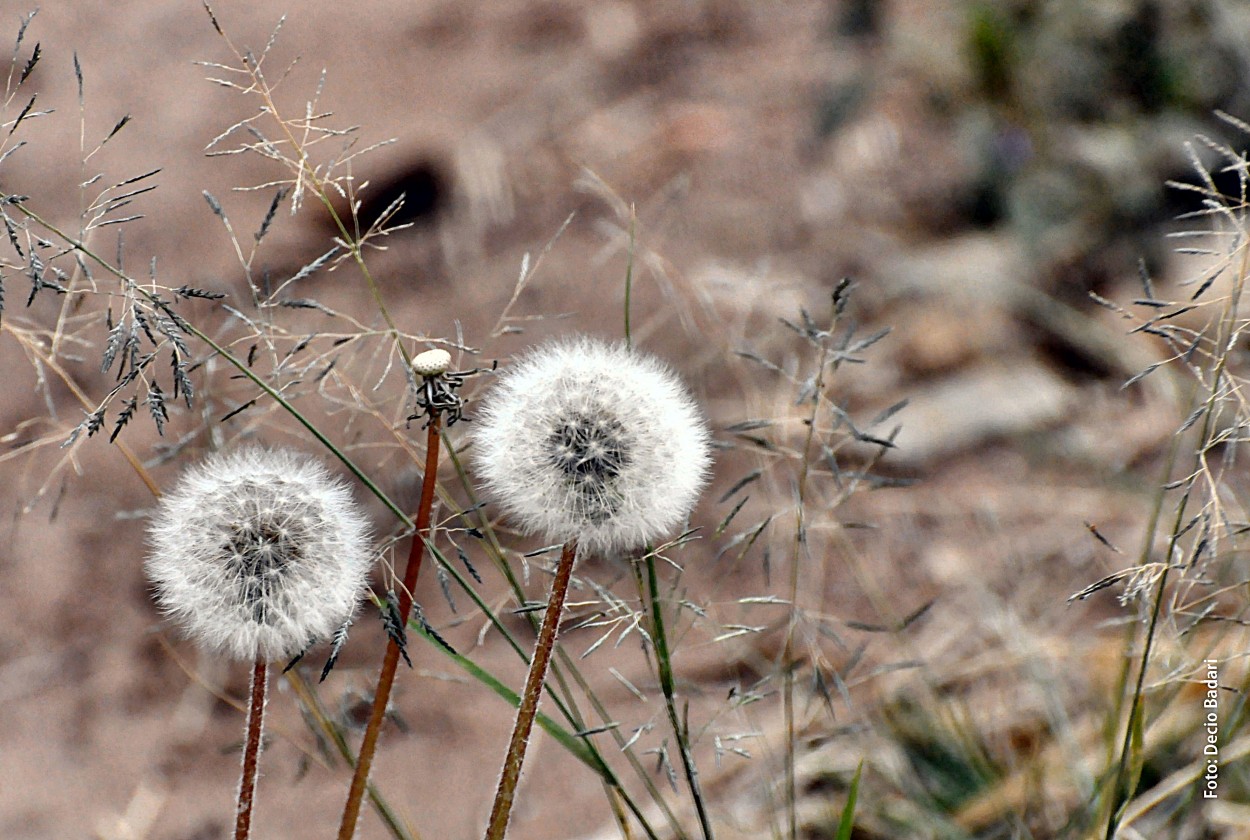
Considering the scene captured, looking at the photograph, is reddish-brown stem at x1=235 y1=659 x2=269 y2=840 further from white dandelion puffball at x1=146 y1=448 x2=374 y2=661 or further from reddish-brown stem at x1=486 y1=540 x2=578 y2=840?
reddish-brown stem at x1=486 y1=540 x2=578 y2=840

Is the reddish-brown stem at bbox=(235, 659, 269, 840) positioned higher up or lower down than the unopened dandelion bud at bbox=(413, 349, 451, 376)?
lower down

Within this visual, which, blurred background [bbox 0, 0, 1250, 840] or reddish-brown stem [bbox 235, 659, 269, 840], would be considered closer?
reddish-brown stem [bbox 235, 659, 269, 840]

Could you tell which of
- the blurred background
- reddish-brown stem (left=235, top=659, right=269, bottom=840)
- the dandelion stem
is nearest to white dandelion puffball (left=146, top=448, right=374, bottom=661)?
reddish-brown stem (left=235, top=659, right=269, bottom=840)

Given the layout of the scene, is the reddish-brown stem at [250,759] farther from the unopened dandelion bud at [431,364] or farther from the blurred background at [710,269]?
the blurred background at [710,269]

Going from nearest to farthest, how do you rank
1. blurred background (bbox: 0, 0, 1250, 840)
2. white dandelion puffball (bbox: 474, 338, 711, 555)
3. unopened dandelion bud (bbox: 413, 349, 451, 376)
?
unopened dandelion bud (bbox: 413, 349, 451, 376) → white dandelion puffball (bbox: 474, 338, 711, 555) → blurred background (bbox: 0, 0, 1250, 840)

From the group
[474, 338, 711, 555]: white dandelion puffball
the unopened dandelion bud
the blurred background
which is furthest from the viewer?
the blurred background

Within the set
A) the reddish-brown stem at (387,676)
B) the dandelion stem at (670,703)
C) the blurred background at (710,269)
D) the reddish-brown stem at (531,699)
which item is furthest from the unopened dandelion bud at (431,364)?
the blurred background at (710,269)

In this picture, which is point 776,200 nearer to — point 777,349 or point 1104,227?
point 777,349
